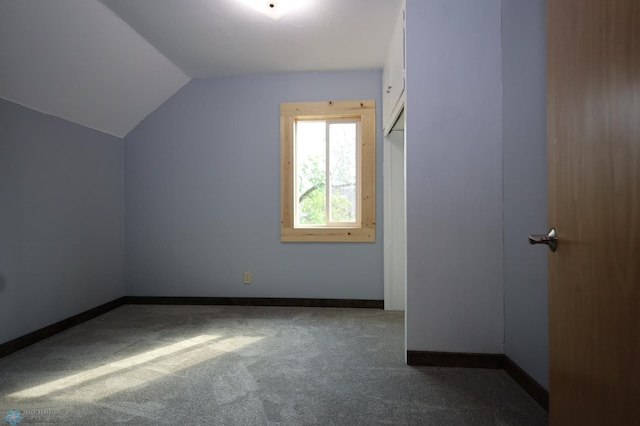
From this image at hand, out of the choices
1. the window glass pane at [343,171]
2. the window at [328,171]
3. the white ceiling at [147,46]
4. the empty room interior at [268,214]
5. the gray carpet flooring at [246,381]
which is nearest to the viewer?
the gray carpet flooring at [246,381]

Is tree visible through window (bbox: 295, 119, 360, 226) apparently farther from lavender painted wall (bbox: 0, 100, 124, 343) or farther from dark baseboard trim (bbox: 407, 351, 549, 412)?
lavender painted wall (bbox: 0, 100, 124, 343)

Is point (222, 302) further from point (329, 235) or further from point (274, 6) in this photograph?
point (274, 6)

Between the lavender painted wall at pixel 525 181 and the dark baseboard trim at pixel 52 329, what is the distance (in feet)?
10.6

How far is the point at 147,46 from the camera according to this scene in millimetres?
2674

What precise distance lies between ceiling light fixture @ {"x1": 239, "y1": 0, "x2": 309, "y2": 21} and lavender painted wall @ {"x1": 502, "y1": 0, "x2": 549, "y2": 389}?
130 centimetres

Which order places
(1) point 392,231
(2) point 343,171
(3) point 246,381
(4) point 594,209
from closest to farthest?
1. (4) point 594,209
2. (3) point 246,381
3. (1) point 392,231
4. (2) point 343,171

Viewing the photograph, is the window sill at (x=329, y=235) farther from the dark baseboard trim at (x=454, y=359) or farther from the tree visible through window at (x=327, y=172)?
the dark baseboard trim at (x=454, y=359)

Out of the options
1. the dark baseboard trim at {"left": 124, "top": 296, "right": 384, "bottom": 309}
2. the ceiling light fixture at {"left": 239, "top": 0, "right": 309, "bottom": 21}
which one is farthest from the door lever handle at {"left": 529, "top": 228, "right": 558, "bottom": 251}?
the dark baseboard trim at {"left": 124, "top": 296, "right": 384, "bottom": 309}

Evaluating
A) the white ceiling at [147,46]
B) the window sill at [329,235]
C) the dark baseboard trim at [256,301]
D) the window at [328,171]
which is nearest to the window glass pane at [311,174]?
the window at [328,171]

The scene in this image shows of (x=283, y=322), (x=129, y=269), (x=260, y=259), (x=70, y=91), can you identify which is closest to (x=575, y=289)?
(x=283, y=322)

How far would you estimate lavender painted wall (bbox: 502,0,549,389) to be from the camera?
1582mm

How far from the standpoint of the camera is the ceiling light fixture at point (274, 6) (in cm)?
212

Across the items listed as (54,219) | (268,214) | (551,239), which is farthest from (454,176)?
(54,219)

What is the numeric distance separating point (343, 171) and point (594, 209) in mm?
2654
